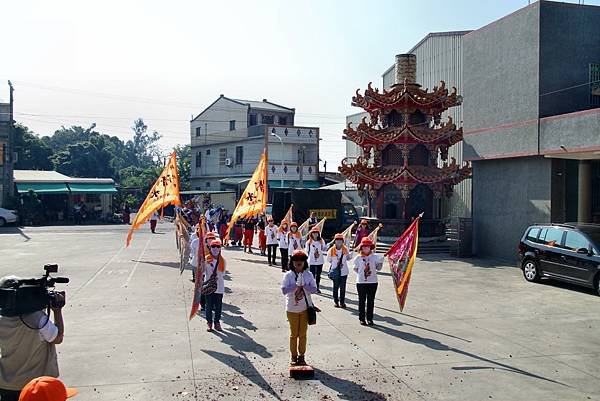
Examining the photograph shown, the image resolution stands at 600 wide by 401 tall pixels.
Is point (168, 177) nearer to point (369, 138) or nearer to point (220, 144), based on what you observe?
point (369, 138)

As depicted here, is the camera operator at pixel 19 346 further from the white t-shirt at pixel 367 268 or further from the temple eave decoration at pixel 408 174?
the temple eave decoration at pixel 408 174

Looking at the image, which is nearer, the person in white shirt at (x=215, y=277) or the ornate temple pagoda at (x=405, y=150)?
the person in white shirt at (x=215, y=277)

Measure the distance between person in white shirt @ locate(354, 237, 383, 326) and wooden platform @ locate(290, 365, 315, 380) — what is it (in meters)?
3.13

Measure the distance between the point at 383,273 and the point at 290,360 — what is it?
10253 mm

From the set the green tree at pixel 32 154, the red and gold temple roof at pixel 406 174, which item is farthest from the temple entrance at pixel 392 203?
the green tree at pixel 32 154

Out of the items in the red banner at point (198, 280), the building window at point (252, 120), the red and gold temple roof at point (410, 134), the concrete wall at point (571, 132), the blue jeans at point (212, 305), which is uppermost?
the building window at point (252, 120)

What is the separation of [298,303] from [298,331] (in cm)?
39

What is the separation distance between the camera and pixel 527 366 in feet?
26.5

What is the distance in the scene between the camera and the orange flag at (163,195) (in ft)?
63.9

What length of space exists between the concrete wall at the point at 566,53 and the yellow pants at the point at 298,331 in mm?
14936

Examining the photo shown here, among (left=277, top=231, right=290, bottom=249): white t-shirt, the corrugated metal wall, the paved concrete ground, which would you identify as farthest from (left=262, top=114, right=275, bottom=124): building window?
the paved concrete ground

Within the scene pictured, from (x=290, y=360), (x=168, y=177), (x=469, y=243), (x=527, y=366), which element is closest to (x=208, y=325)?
(x=290, y=360)

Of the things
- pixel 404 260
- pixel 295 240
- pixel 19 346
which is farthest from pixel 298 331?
pixel 295 240

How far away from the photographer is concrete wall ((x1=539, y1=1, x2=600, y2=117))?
19.2m
